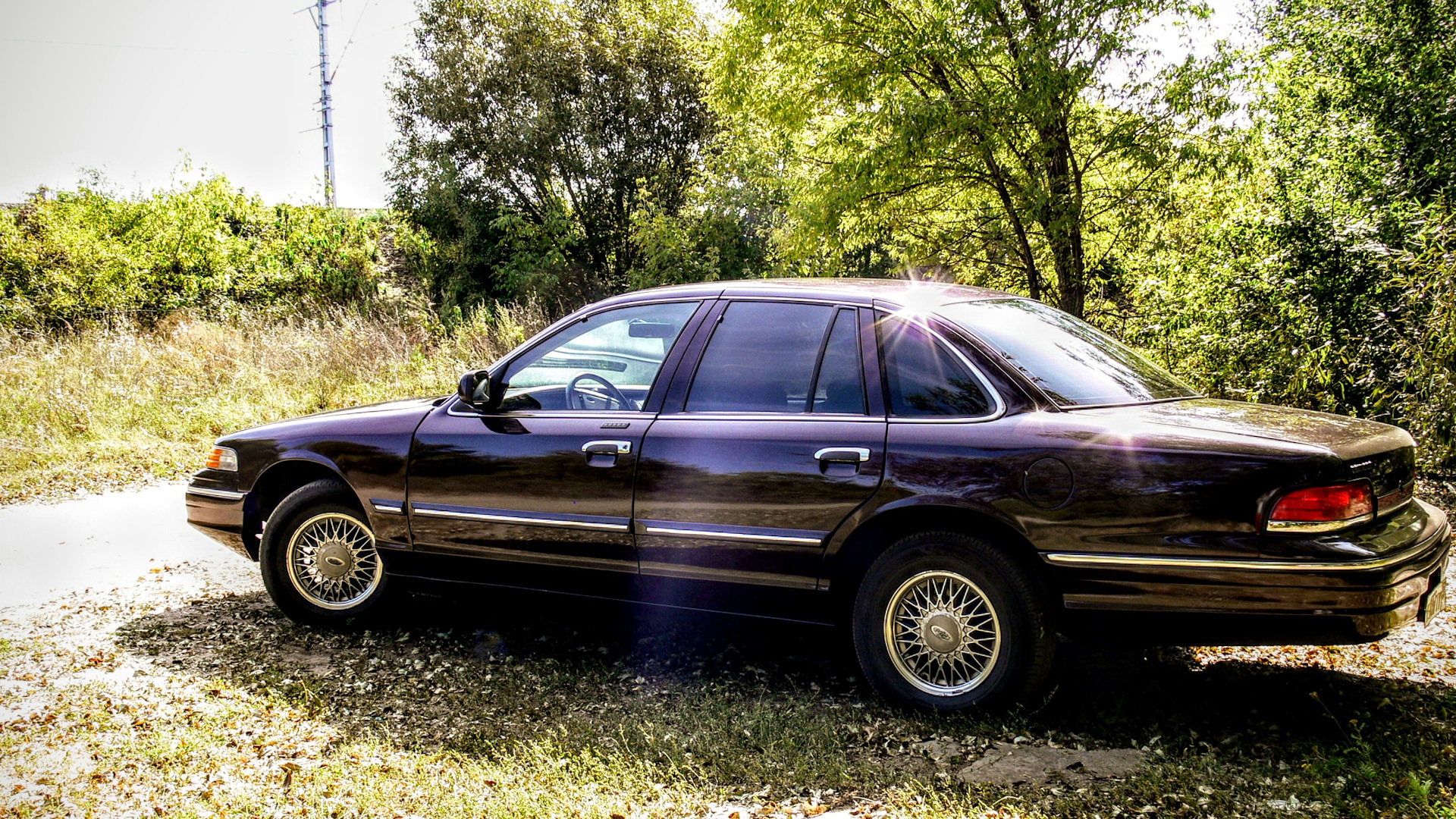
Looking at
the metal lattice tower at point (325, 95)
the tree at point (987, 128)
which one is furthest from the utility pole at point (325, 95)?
the tree at point (987, 128)

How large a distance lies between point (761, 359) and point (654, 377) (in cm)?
51

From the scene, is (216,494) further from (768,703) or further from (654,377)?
(768,703)

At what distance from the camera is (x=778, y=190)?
76.9 ft

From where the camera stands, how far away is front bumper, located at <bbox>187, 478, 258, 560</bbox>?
5.23 m

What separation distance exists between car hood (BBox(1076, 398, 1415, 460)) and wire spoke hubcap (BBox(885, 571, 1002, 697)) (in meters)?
0.79

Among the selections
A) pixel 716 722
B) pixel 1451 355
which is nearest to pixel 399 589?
pixel 716 722

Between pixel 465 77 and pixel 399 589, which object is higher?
pixel 465 77

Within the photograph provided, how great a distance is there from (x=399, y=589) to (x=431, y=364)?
29.8ft

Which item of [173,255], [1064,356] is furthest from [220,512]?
[173,255]

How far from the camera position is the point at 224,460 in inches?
208

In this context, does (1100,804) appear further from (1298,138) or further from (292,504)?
(1298,138)

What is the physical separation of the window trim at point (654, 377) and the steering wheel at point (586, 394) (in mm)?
120

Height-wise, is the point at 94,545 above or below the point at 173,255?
below

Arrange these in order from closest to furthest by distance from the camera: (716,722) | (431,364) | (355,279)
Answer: (716,722) < (431,364) < (355,279)
